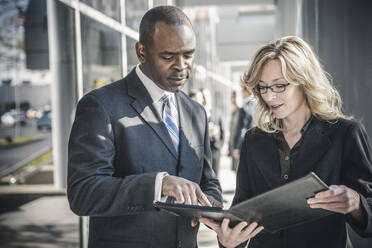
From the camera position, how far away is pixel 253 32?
1864 cm

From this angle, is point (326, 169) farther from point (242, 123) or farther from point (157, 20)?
point (242, 123)

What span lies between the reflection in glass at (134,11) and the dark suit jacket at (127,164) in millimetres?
4461

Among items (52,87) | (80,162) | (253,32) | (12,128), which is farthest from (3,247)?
(253,32)

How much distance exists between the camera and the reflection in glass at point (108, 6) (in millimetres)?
4948

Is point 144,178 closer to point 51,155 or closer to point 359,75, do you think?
point 359,75

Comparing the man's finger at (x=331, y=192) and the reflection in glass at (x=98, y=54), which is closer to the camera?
the man's finger at (x=331, y=192)

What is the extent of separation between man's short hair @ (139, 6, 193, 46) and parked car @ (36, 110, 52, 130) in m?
5.01

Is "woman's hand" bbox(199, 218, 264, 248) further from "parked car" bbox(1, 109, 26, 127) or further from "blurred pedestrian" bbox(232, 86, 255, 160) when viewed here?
"blurred pedestrian" bbox(232, 86, 255, 160)

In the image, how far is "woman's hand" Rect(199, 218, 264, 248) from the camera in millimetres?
1641

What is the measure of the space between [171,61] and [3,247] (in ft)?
13.6

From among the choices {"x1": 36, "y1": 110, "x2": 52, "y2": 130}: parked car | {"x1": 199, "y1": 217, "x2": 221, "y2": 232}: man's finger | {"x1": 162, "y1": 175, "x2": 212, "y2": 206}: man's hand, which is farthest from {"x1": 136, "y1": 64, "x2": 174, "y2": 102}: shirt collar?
{"x1": 36, "y1": 110, "x2": 52, "y2": 130}: parked car

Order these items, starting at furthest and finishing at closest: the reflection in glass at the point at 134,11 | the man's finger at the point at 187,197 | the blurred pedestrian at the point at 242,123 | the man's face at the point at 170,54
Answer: the blurred pedestrian at the point at 242,123 < the reflection in glass at the point at 134,11 < the man's face at the point at 170,54 < the man's finger at the point at 187,197

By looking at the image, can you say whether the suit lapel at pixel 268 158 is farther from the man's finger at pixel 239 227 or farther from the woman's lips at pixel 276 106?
the man's finger at pixel 239 227

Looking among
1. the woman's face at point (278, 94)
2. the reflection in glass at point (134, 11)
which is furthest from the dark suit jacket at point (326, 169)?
the reflection in glass at point (134, 11)
